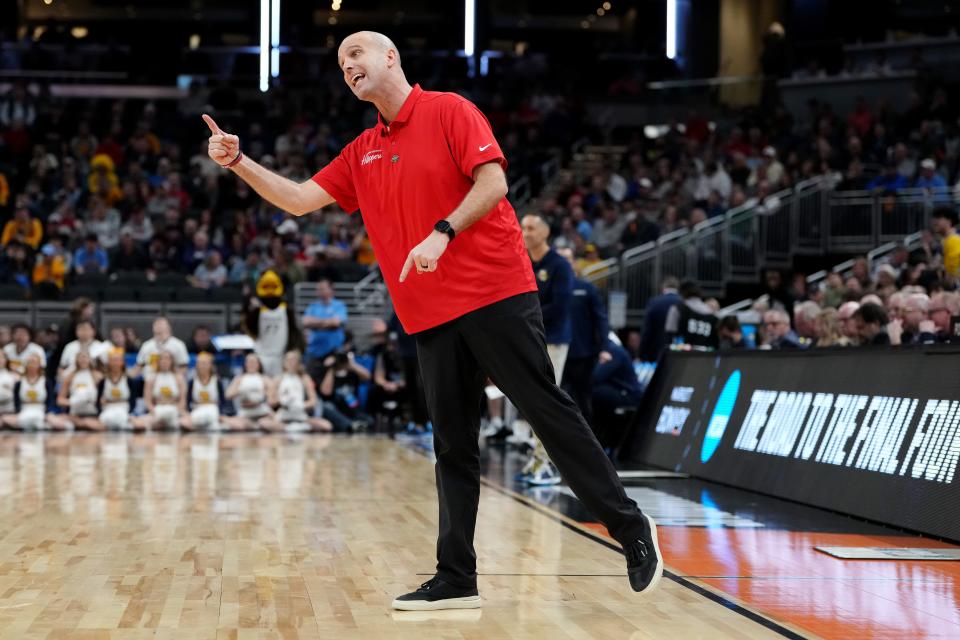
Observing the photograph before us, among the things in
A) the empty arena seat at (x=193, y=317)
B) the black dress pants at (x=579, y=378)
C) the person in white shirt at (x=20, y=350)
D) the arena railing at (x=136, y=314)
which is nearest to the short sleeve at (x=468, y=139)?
the black dress pants at (x=579, y=378)

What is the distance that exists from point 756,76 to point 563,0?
782cm

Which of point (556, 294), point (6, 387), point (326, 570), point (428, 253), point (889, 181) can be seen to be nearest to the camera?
point (428, 253)

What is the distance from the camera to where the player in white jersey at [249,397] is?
1630 centimetres

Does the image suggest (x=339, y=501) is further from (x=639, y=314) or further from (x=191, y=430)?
(x=639, y=314)

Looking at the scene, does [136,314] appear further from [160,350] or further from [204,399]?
[204,399]

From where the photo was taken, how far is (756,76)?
1144 inches

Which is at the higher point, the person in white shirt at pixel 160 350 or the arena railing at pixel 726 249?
the arena railing at pixel 726 249

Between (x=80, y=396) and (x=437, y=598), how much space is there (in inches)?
492

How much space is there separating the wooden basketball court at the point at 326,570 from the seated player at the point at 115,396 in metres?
6.32

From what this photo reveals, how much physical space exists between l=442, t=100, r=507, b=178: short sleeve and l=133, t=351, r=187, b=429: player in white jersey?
12210 mm

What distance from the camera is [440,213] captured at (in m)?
4.61

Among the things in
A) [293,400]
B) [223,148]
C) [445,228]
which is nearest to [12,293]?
[293,400]

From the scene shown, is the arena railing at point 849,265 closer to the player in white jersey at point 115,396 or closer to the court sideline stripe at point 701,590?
the player in white jersey at point 115,396

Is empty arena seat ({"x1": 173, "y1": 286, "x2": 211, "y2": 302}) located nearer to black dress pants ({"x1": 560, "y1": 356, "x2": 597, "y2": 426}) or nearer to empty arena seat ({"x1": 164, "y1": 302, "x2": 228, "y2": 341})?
empty arena seat ({"x1": 164, "y1": 302, "x2": 228, "y2": 341})
